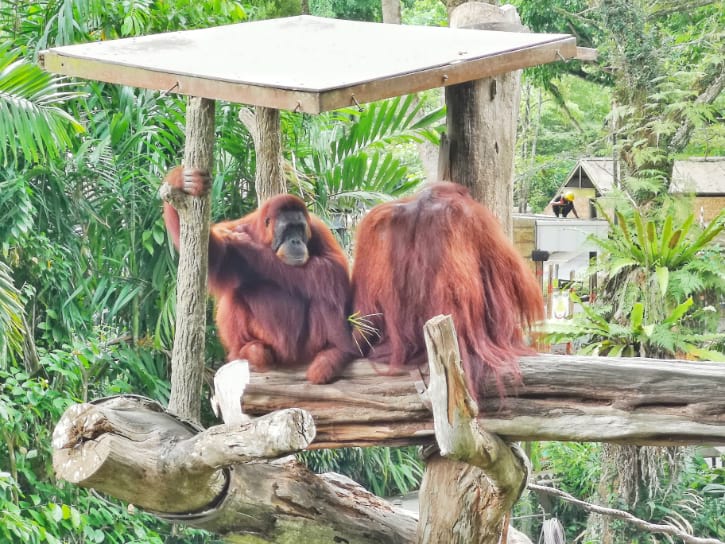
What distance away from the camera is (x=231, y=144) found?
620cm

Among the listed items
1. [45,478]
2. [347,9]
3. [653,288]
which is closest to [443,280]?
[45,478]

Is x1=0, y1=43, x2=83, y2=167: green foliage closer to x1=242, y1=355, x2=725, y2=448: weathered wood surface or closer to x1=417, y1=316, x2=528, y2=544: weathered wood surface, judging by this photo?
x1=242, y1=355, x2=725, y2=448: weathered wood surface

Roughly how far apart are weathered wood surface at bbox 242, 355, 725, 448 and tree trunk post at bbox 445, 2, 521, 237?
0.93 metres

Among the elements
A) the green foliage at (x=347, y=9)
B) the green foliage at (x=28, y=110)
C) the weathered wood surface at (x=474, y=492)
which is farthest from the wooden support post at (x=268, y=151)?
the green foliage at (x=347, y=9)

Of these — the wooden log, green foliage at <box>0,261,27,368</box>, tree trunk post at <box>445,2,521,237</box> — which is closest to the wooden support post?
tree trunk post at <box>445,2,521,237</box>

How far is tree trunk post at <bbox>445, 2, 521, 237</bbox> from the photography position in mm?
4180

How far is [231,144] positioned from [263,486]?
3009 millimetres

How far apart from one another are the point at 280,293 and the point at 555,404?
1.22 metres

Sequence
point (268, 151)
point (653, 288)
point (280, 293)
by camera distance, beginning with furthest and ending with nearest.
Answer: point (653, 288) → point (268, 151) → point (280, 293)

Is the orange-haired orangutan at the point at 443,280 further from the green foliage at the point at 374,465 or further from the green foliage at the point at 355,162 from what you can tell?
the green foliage at the point at 374,465

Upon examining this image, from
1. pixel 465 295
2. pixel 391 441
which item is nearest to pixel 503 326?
pixel 465 295

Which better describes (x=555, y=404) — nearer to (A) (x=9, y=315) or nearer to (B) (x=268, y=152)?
(B) (x=268, y=152)

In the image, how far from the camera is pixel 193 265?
11.5 feet

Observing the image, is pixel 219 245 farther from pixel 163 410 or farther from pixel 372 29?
pixel 372 29
